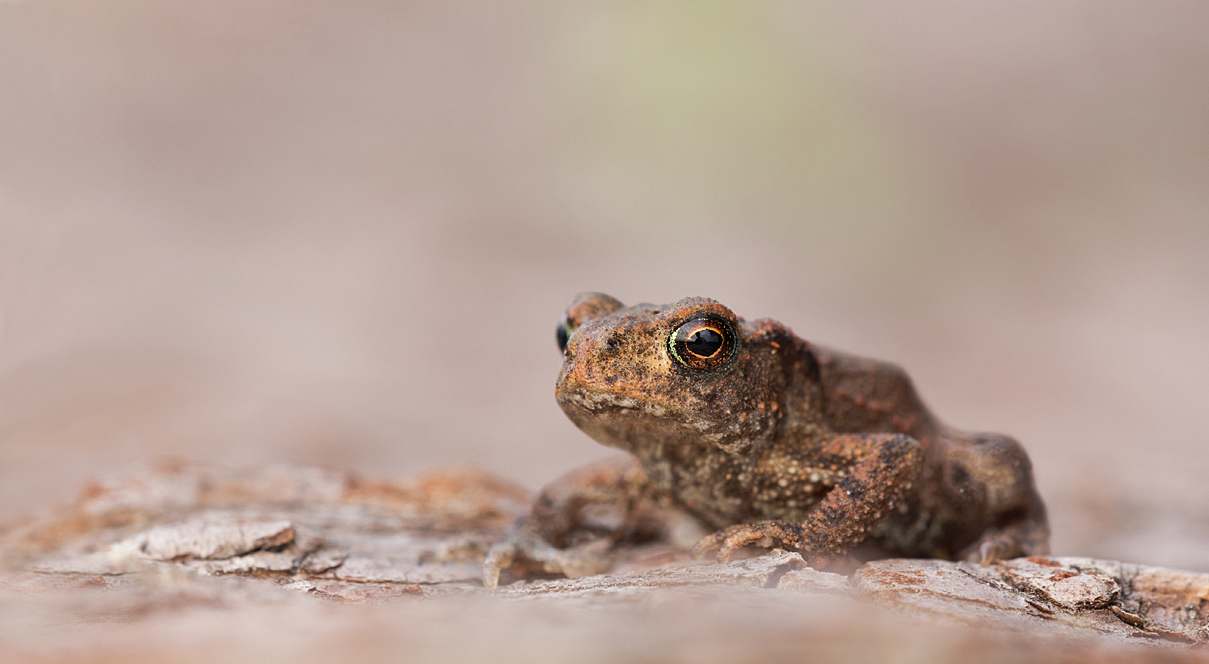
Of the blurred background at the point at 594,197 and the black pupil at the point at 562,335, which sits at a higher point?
the blurred background at the point at 594,197

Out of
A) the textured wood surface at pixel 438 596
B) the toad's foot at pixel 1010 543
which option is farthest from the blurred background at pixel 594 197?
the toad's foot at pixel 1010 543

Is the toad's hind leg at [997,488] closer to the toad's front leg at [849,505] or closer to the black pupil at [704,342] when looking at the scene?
the toad's front leg at [849,505]

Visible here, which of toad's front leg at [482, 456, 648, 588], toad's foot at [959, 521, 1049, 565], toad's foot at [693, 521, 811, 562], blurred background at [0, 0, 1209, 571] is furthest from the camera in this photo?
blurred background at [0, 0, 1209, 571]

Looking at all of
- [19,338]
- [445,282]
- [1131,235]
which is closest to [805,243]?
[1131,235]

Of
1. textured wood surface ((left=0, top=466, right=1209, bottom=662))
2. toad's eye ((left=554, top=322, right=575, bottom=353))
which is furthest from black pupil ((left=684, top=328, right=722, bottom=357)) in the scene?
textured wood surface ((left=0, top=466, right=1209, bottom=662))

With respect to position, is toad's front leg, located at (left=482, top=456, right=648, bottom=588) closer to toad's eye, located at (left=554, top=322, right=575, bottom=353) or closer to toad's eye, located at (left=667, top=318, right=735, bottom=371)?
toad's eye, located at (left=554, top=322, right=575, bottom=353)

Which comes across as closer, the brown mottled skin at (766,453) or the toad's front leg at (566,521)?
the brown mottled skin at (766,453)

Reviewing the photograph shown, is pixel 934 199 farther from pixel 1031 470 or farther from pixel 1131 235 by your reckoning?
pixel 1031 470
